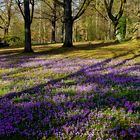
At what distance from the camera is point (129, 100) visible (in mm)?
9180

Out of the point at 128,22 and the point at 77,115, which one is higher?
the point at 128,22

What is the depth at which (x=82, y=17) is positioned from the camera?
327ft

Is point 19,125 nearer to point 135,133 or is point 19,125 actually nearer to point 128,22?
point 135,133

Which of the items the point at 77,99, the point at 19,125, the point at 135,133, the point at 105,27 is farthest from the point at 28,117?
the point at 105,27

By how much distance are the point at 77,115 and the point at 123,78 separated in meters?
5.75

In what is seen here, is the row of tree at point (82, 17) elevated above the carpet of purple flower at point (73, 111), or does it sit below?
above

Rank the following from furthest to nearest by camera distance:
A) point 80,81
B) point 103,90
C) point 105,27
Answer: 1. point 105,27
2. point 80,81
3. point 103,90

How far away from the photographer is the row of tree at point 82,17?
51.5 m

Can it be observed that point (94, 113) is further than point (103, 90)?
No

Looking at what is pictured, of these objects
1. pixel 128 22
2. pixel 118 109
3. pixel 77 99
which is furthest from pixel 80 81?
pixel 128 22

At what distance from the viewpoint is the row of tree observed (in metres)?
51.5

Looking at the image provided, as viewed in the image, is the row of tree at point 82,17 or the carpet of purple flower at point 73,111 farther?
the row of tree at point 82,17

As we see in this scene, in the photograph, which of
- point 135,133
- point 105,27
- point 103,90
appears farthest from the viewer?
point 105,27

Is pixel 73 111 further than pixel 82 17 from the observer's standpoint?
No
